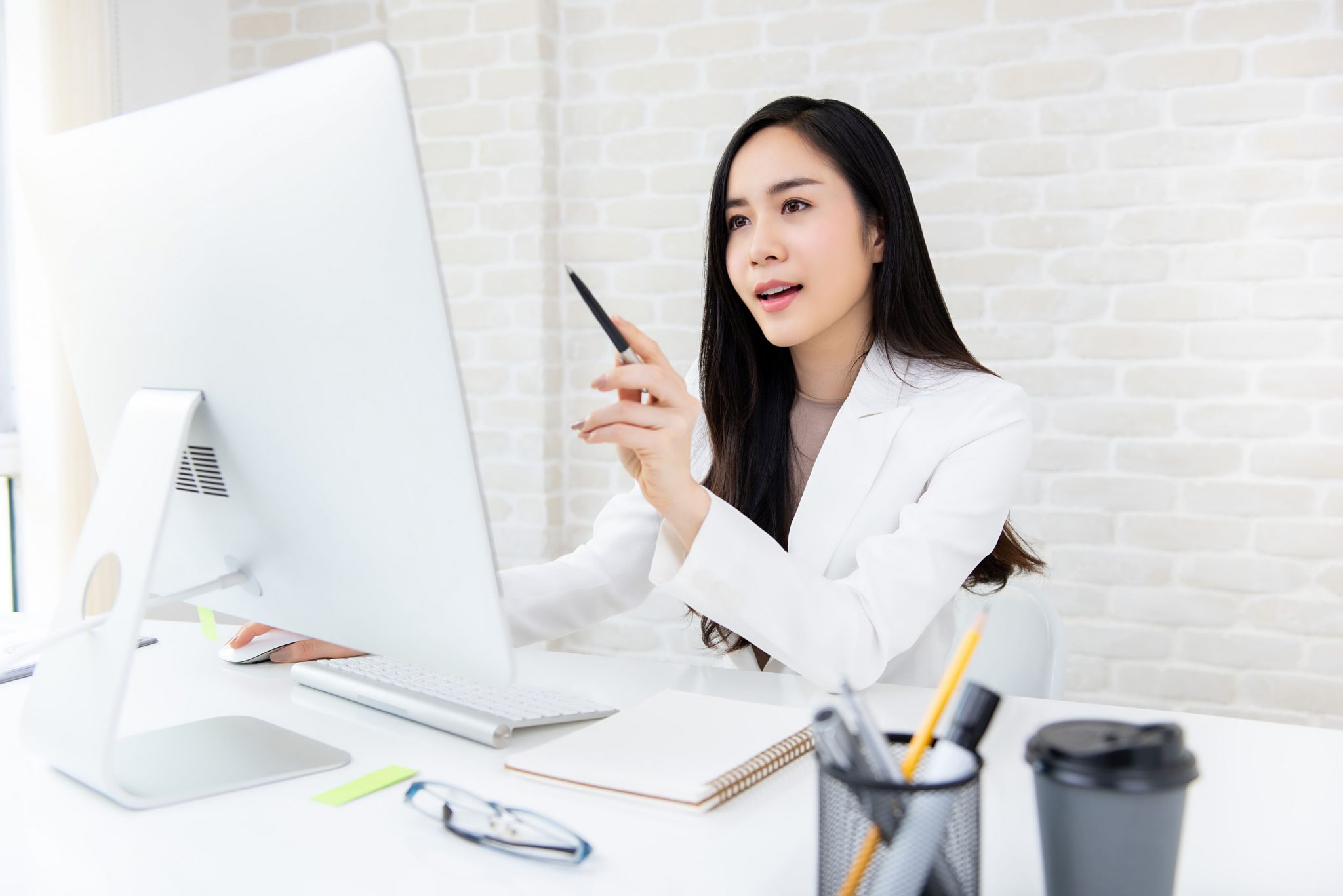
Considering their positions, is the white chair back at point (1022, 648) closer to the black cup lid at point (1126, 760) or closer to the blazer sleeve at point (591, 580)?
the blazer sleeve at point (591, 580)

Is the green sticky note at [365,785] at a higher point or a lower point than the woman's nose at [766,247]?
lower

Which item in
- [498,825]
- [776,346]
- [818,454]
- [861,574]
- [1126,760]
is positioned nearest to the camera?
[1126,760]

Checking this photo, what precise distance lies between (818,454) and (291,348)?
2.97 feet

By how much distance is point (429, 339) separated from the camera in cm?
65

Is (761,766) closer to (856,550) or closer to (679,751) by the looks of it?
(679,751)

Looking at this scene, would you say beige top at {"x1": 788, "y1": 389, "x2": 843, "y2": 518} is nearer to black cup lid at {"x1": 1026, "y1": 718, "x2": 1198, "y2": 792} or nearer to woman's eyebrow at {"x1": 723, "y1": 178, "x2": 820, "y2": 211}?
woman's eyebrow at {"x1": 723, "y1": 178, "x2": 820, "y2": 211}

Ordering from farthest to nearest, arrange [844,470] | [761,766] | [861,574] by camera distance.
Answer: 1. [844,470]
2. [861,574]
3. [761,766]

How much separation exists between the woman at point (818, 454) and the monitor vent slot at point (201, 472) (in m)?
0.35

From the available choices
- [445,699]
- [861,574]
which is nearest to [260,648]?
[445,699]

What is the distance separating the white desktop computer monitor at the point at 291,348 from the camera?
25.9 inches

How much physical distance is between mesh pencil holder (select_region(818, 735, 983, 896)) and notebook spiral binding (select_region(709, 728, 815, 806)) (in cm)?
22

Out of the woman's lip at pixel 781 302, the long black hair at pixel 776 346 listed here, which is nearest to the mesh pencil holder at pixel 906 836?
the long black hair at pixel 776 346

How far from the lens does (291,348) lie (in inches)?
29.3

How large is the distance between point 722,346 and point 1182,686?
55.7 inches
